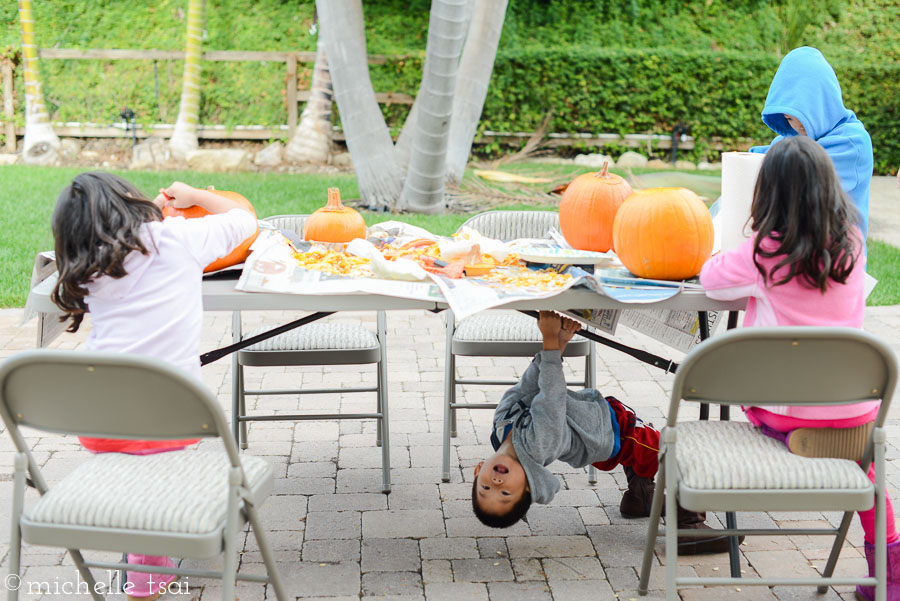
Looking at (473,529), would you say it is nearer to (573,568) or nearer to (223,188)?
(573,568)

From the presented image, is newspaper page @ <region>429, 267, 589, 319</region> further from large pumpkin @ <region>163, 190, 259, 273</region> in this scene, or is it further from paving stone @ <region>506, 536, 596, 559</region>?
paving stone @ <region>506, 536, 596, 559</region>

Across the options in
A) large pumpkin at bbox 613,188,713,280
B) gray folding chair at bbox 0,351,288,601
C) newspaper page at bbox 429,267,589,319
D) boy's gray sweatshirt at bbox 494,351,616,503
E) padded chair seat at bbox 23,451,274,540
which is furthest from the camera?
boy's gray sweatshirt at bbox 494,351,616,503

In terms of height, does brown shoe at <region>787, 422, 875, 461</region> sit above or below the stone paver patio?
above

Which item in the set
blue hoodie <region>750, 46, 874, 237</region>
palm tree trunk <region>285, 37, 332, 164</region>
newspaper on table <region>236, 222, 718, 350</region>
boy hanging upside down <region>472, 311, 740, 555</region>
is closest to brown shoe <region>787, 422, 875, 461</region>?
boy hanging upside down <region>472, 311, 740, 555</region>

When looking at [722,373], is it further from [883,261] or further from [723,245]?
[883,261]

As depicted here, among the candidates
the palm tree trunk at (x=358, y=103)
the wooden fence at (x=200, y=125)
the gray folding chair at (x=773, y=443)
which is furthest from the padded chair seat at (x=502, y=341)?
the wooden fence at (x=200, y=125)

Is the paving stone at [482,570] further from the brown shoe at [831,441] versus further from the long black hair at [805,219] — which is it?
the long black hair at [805,219]

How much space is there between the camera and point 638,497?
10.6ft

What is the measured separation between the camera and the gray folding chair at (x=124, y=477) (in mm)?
1932

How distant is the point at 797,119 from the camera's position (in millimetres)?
3088

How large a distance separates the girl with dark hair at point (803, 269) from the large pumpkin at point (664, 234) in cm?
14

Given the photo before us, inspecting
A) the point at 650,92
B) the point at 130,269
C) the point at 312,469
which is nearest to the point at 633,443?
the point at 312,469

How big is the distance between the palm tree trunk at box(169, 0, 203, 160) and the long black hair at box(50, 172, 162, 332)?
10.6 metres

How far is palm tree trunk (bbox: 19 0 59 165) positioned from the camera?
40.9ft
